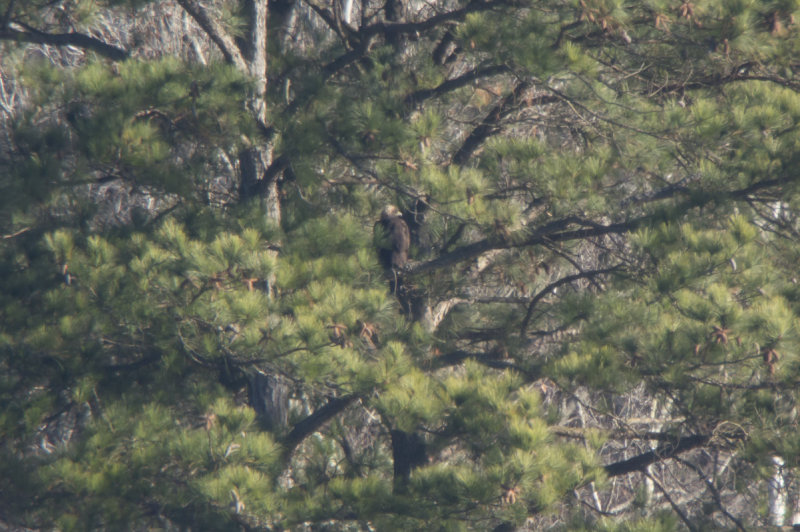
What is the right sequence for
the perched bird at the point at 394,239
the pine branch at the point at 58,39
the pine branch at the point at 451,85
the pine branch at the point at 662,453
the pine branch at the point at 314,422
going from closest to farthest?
the pine branch at the point at 662,453
the pine branch at the point at 58,39
the pine branch at the point at 451,85
the perched bird at the point at 394,239
the pine branch at the point at 314,422

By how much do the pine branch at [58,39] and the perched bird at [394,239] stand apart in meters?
2.06

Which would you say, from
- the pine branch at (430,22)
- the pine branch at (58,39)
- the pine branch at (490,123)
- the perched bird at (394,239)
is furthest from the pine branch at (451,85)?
the pine branch at (58,39)

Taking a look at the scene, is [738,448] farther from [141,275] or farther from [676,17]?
[141,275]

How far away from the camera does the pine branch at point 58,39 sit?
4.70m

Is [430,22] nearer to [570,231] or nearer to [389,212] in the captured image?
[389,212]

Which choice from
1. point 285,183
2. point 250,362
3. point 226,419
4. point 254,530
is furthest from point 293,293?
point 285,183

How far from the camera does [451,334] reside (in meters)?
5.92

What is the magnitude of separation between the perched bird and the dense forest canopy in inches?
3.9

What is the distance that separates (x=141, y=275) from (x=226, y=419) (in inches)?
34.8

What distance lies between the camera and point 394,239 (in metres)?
5.52

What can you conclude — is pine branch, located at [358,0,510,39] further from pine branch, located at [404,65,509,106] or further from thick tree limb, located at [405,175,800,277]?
thick tree limb, located at [405,175,800,277]

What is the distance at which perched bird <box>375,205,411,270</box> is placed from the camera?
5.20m

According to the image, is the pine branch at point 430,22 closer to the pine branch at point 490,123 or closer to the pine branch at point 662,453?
the pine branch at point 490,123

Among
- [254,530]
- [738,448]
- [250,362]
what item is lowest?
[254,530]
